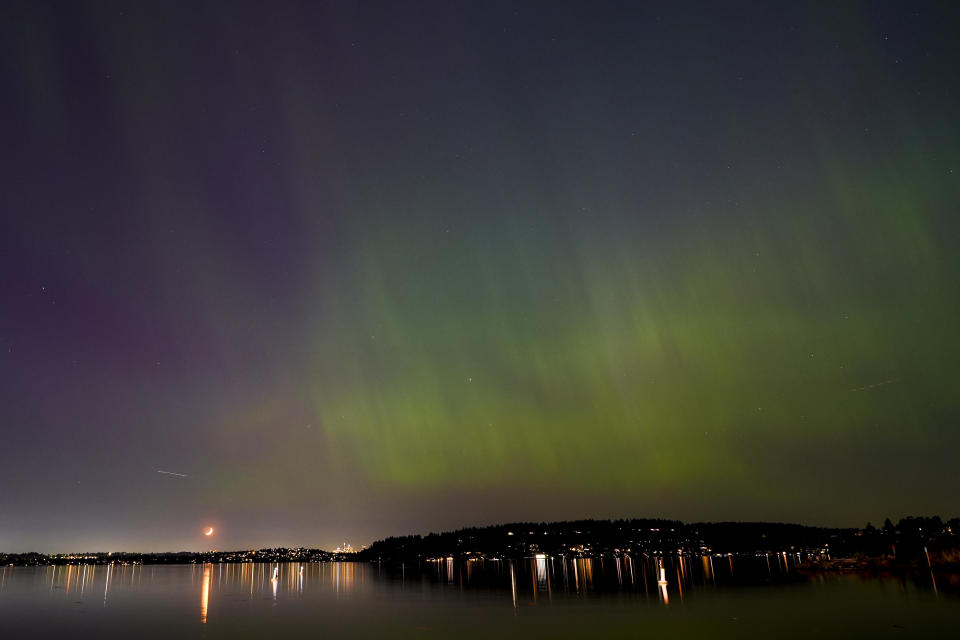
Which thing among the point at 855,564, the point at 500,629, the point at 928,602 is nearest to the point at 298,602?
the point at 500,629

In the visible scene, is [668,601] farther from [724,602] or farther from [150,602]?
[150,602]

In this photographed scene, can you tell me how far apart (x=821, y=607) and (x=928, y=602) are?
11.0m

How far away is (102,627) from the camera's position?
58250 mm

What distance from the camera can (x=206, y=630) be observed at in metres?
54.0

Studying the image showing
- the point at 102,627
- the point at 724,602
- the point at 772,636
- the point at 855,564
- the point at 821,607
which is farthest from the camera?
the point at 855,564

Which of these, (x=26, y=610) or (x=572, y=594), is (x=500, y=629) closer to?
(x=572, y=594)

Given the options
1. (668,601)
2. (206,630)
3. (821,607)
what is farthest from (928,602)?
(206,630)

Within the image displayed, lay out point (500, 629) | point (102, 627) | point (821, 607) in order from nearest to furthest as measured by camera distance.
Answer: point (500, 629) < point (102, 627) < point (821, 607)

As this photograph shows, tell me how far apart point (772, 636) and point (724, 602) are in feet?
92.6

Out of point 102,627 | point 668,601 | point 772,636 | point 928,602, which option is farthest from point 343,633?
point 928,602

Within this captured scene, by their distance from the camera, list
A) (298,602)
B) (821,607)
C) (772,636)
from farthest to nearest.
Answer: (298,602) < (821,607) < (772,636)

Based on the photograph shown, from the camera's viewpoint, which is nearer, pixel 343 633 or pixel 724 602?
pixel 343 633

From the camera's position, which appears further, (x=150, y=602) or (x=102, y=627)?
(x=150, y=602)

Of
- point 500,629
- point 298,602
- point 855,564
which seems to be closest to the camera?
point 500,629
